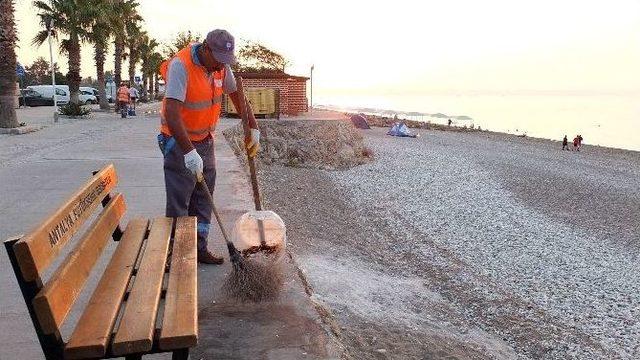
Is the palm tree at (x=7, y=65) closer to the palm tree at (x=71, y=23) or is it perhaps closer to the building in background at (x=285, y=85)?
the palm tree at (x=71, y=23)

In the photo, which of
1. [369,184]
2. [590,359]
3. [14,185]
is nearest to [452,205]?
[369,184]

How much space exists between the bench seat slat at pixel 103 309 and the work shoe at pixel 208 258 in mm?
991

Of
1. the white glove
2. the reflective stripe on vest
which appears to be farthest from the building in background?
the white glove

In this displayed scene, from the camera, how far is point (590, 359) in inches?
227

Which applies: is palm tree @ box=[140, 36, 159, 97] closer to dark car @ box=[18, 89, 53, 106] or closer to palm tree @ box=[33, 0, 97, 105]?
dark car @ box=[18, 89, 53, 106]

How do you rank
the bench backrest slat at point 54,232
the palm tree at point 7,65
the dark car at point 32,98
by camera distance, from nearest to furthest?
1. the bench backrest slat at point 54,232
2. the palm tree at point 7,65
3. the dark car at point 32,98

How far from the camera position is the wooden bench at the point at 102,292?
2.15 metres

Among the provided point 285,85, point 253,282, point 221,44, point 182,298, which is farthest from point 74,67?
point 182,298

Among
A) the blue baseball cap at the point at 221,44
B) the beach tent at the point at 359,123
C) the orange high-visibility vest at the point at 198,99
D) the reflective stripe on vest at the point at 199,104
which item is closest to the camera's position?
the blue baseball cap at the point at 221,44

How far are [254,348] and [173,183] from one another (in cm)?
158

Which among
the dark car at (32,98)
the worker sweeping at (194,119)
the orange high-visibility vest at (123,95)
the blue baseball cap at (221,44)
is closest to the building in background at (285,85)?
the orange high-visibility vest at (123,95)

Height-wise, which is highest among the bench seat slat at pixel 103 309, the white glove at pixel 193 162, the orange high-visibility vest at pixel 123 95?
the orange high-visibility vest at pixel 123 95

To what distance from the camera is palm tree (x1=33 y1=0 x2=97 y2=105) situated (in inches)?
1001

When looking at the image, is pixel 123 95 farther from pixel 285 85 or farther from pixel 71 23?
pixel 285 85
